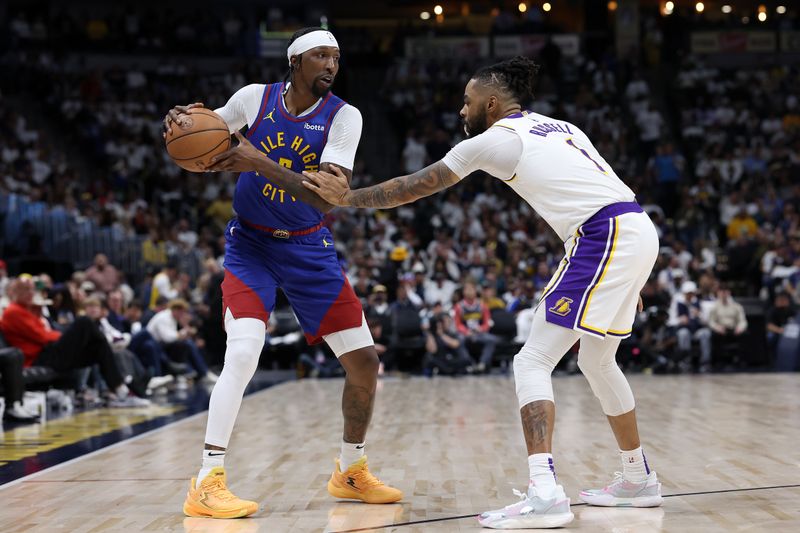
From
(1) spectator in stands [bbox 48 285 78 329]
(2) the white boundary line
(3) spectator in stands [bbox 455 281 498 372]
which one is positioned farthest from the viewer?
(3) spectator in stands [bbox 455 281 498 372]

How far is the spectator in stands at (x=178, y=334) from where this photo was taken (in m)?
13.1

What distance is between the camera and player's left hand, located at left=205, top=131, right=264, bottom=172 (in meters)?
4.57

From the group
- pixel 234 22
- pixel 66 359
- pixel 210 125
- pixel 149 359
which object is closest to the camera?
pixel 210 125

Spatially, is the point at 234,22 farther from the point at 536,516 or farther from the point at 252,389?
the point at 536,516

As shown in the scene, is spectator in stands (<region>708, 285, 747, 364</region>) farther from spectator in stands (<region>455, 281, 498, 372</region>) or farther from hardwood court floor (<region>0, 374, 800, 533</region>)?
hardwood court floor (<region>0, 374, 800, 533</region>)

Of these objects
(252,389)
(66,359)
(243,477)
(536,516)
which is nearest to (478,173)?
(252,389)

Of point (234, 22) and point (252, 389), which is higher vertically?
point (234, 22)

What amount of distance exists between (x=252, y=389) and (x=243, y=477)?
725 cm

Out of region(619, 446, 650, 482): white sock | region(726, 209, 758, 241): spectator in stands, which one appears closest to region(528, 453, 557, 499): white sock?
region(619, 446, 650, 482): white sock

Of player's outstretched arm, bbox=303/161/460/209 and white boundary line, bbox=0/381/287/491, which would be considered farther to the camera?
white boundary line, bbox=0/381/287/491

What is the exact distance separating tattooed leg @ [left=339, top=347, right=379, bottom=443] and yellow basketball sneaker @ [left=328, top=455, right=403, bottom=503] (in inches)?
5.7

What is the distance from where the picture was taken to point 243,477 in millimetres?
5645

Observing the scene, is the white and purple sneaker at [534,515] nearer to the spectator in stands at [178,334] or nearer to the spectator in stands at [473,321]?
→ the spectator in stands at [178,334]

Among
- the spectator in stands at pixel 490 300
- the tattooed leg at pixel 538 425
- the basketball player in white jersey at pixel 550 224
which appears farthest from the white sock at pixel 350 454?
the spectator in stands at pixel 490 300
